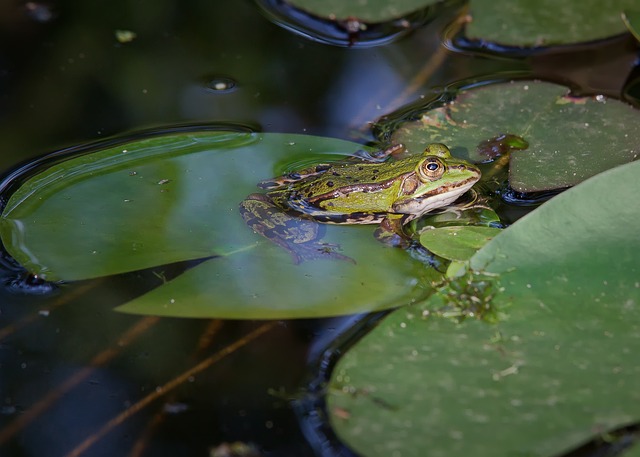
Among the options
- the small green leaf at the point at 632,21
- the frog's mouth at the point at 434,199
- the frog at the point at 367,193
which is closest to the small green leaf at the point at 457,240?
the frog at the point at 367,193

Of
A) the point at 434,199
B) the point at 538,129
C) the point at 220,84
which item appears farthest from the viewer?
the point at 220,84

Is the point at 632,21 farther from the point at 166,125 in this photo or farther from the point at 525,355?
the point at 166,125

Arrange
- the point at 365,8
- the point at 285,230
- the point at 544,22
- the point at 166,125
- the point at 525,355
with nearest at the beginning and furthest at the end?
the point at 525,355 < the point at 285,230 < the point at 166,125 < the point at 544,22 < the point at 365,8

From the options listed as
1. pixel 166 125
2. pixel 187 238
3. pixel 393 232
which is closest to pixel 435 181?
pixel 393 232

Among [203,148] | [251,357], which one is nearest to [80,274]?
[251,357]

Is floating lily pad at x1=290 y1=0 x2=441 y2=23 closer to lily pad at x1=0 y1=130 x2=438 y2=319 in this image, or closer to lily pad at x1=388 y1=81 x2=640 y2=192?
lily pad at x1=388 y1=81 x2=640 y2=192

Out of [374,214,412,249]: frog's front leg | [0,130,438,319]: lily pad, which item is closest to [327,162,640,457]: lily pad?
[0,130,438,319]: lily pad

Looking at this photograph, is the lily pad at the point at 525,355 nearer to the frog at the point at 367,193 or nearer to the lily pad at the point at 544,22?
the frog at the point at 367,193
